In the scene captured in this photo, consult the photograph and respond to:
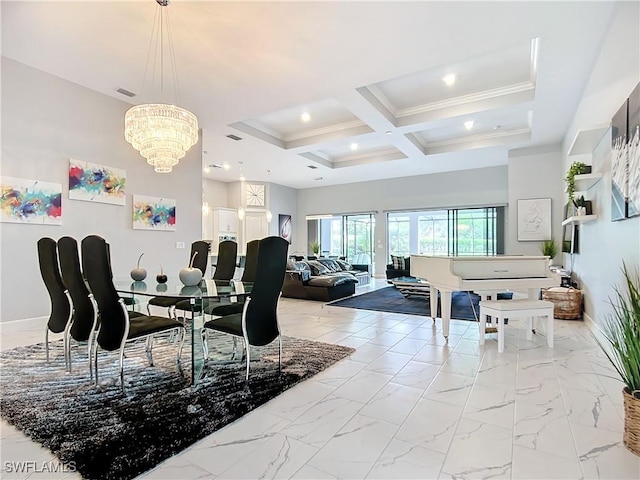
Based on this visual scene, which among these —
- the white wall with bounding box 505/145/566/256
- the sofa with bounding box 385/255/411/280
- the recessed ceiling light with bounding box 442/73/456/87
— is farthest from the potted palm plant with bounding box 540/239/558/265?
the recessed ceiling light with bounding box 442/73/456/87

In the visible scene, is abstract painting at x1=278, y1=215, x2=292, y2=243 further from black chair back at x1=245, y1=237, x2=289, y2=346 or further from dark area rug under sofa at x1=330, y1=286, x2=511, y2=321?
black chair back at x1=245, y1=237, x2=289, y2=346

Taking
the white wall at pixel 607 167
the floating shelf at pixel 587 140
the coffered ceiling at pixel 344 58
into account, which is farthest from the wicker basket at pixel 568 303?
the coffered ceiling at pixel 344 58

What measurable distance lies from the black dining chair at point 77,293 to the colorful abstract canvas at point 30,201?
2067 mm

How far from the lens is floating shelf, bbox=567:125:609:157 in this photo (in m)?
3.50

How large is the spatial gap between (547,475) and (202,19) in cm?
421

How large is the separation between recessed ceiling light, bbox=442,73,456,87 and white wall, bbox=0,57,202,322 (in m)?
4.54

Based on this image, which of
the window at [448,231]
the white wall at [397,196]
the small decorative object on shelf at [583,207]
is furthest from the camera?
the window at [448,231]

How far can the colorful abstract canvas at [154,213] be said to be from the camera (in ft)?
17.0

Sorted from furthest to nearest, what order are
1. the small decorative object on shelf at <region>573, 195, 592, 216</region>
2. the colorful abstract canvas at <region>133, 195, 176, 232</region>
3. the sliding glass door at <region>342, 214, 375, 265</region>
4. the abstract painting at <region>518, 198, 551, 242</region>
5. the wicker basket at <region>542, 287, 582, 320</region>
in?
the sliding glass door at <region>342, 214, 375, 265</region>
the abstract painting at <region>518, 198, 551, 242</region>
the colorful abstract canvas at <region>133, 195, 176, 232</region>
the wicker basket at <region>542, 287, 582, 320</region>
the small decorative object on shelf at <region>573, 195, 592, 216</region>

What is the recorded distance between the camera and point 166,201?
557 cm

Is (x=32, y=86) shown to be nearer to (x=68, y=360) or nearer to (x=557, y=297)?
(x=68, y=360)

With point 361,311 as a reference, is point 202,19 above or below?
above

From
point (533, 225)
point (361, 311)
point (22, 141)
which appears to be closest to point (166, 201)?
point (22, 141)

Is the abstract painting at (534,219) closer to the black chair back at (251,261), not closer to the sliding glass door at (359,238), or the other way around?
the sliding glass door at (359,238)
